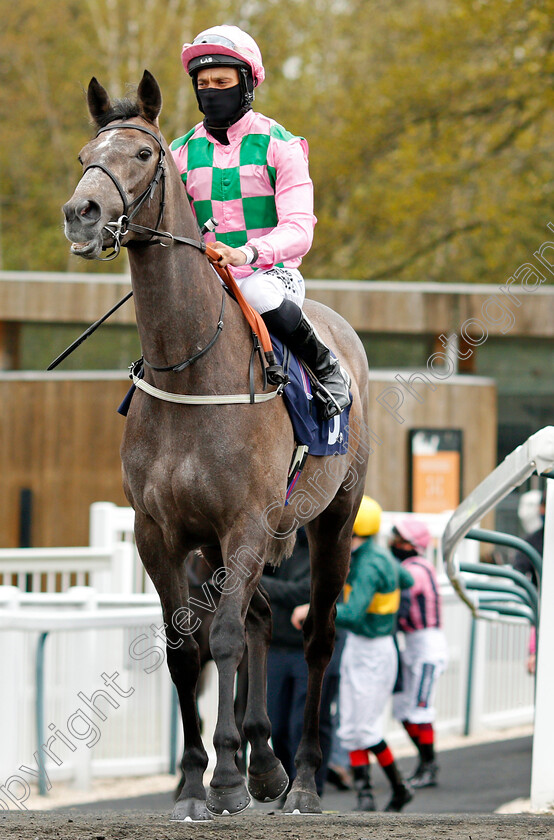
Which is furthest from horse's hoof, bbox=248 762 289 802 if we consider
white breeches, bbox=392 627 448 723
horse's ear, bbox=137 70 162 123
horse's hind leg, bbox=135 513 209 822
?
white breeches, bbox=392 627 448 723

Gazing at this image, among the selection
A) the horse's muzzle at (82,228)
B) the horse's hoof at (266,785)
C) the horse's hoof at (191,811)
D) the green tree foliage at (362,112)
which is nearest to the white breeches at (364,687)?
the horse's hoof at (266,785)

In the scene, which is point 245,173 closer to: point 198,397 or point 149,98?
point 149,98

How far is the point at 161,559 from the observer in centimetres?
441

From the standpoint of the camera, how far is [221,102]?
4.48 m

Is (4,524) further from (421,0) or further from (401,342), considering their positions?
(421,0)

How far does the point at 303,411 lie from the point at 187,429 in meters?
0.58

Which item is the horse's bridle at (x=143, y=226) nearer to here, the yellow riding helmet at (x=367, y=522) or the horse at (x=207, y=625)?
the horse at (x=207, y=625)

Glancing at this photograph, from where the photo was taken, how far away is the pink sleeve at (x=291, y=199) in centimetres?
441

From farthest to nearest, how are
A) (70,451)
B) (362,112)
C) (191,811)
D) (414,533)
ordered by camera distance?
(362,112), (70,451), (414,533), (191,811)

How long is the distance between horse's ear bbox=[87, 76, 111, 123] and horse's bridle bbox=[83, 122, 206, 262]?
8 centimetres

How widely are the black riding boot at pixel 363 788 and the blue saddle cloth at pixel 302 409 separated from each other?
321cm

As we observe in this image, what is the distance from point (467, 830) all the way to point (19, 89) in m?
25.3

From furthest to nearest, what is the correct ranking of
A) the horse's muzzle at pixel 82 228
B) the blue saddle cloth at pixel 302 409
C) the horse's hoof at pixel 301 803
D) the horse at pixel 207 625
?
the horse at pixel 207 625
the horse's hoof at pixel 301 803
the blue saddle cloth at pixel 302 409
the horse's muzzle at pixel 82 228

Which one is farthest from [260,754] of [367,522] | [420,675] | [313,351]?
[420,675]
